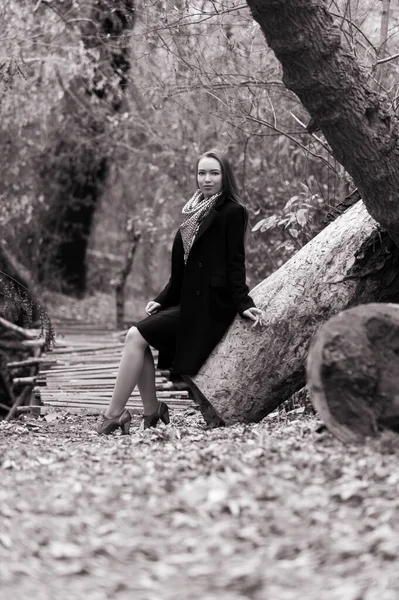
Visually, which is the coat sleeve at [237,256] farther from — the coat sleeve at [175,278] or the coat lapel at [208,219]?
the coat sleeve at [175,278]

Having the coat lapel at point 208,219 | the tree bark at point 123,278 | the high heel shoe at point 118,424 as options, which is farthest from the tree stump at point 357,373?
the tree bark at point 123,278

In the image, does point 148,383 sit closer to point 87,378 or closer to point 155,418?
point 155,418

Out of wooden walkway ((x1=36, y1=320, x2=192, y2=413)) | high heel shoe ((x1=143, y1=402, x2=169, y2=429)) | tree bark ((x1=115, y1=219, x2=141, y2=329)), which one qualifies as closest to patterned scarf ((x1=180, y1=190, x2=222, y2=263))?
high heel shoe ((x1=143, y1=402, x2=169, y2=429))

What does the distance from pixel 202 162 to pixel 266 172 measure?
5.26 m

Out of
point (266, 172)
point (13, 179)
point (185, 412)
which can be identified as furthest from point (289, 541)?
point (13, 179)

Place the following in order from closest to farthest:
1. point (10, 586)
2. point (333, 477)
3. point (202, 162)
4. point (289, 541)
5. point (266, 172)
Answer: point (10, 586) → point (289, 541) → point (333, 477) → point (202, 162) → point (266, 172)

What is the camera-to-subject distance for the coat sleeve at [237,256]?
5.48m

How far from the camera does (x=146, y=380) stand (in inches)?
228

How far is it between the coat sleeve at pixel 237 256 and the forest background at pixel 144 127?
1694 mm

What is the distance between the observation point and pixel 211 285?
552 centimetres

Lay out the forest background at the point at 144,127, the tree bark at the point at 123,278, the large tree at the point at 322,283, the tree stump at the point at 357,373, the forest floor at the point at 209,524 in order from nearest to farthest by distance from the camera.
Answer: the forest floor at the point at 209,524 → the tree stump at the point at 357,373 → the large tree at the point at 322,283 → the forest background at the point at 144,127 → the tree bark at the point at 123,278

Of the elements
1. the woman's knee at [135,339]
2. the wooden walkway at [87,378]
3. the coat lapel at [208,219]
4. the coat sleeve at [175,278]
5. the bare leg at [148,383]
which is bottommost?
the wooden walkway at [87,378]

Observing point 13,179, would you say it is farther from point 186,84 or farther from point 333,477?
point 333,477

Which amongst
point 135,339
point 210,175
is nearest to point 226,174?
point 210,175
